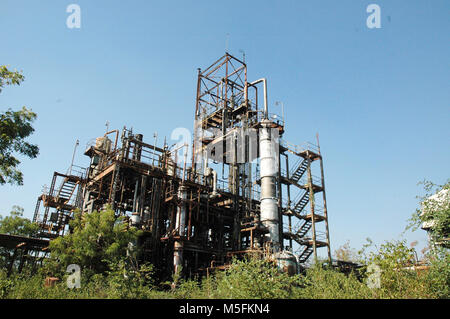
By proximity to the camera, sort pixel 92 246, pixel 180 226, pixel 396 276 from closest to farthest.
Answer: pixel 396 276, pixel 92 246, pixel 180 226

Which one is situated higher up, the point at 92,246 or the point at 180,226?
the point at 180,226

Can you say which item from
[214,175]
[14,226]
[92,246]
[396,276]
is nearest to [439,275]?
[396,276]

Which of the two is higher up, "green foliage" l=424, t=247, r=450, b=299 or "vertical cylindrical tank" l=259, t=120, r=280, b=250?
"vertical cylindrical tank" l=259, t=120, r=280, b=250

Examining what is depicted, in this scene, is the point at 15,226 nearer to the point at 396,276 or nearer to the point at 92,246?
the point at 92,246

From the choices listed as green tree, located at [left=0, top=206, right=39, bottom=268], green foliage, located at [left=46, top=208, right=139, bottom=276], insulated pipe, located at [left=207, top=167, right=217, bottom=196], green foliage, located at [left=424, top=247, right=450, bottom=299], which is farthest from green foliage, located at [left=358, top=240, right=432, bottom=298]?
green tree, located at [left=0, top=206, right=39, bottom=268]

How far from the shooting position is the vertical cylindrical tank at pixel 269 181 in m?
26.2

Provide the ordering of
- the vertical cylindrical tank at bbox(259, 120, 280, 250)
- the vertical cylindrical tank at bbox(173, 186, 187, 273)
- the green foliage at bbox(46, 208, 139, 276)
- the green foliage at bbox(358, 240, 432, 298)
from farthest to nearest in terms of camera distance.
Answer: the vertical cylindrical tank at bbox(259, 120, 280, 250)
the vertical cylindrical tank at bbox(173, 186, 187, 273)
the green foliage at bbox(46, 208, 139, 276)
the green foliage at bbox(358, 240, 432, 298)

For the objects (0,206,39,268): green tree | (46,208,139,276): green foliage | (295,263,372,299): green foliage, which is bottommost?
(295,263,372,299): green foliage

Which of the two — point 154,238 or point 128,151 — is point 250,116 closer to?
point 128,151

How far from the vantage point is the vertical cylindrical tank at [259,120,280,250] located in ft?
86.1

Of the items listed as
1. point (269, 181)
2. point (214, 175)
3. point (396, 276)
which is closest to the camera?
point (396, 276)

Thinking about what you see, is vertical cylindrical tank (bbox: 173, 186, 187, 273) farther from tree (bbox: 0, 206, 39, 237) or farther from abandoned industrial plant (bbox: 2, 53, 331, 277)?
tree (bbox: 0, 206, 39, 237)

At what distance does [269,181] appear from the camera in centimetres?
2769

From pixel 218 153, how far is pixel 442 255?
22034mm
